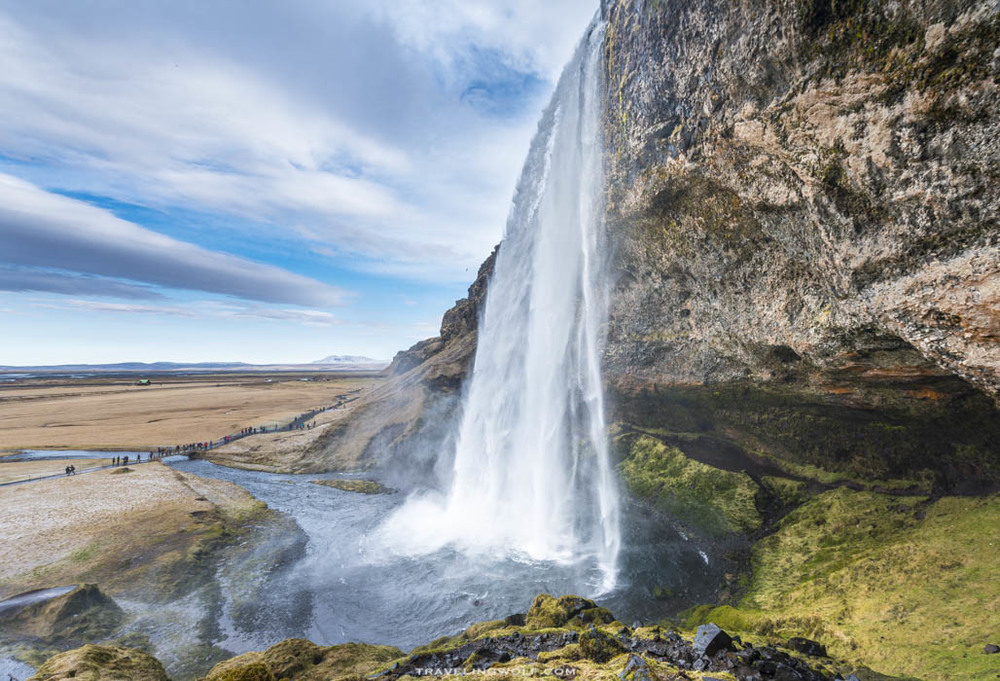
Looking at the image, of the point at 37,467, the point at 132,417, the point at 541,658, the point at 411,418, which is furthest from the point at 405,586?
the point at 132,417

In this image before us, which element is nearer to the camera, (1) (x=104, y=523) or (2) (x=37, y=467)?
(1) (x=104, y=523)

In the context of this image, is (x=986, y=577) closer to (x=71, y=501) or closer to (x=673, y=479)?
(x=673, y=479)

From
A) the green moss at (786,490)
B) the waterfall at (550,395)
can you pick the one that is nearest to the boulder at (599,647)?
the waterfall at (550,395)

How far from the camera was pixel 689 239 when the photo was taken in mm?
18250

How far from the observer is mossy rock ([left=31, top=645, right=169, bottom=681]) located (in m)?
7.80

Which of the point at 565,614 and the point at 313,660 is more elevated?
the point at 565,614

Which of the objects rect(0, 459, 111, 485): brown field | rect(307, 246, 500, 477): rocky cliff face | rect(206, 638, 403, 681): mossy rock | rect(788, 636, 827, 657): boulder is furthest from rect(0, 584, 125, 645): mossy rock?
rect(0, 459, 111, 485): brown field

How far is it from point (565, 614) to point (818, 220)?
14.4 meters

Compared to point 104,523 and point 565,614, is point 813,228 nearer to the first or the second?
point 565,614

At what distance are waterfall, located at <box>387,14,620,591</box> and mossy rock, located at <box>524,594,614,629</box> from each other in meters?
7.28

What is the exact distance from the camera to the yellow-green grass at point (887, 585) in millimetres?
9047

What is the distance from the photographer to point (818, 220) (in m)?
12.2

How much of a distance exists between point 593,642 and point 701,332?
15.7 meters

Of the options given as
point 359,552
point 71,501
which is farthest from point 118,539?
point 359,552
